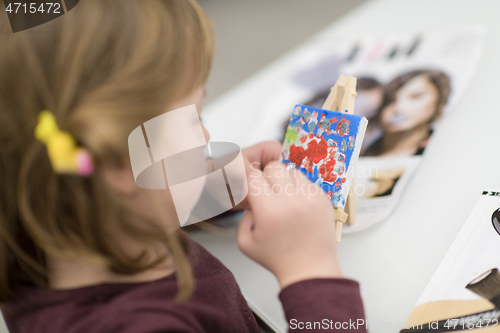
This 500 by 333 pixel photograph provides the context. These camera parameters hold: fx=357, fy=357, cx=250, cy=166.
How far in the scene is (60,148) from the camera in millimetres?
311

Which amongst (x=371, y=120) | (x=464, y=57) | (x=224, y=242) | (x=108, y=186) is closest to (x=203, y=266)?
(x=224, y=242)

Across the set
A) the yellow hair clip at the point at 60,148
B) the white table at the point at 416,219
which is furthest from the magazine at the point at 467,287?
the yellow hair clip at the point at 60,148

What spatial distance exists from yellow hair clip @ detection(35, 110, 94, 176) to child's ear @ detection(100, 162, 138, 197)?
0.02 m

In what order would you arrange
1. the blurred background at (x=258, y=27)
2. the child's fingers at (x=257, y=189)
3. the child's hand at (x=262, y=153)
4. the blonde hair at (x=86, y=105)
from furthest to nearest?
the blurred background at (x=258, y=27), the child's hand at (x=262, y=153), the child's fingers at (x=257, y=189), the blonde hair at (x=86, y=105)

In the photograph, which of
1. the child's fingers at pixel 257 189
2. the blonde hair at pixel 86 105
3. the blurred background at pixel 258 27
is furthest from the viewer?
the blurred background at pixel 258 27

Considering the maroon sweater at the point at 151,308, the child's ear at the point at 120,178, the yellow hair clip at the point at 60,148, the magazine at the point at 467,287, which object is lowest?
the magazine at the point at 467,287

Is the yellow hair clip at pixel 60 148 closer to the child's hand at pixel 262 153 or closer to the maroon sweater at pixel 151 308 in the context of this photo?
the maroon sweater at pixel 151 308

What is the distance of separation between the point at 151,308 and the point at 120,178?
127mm

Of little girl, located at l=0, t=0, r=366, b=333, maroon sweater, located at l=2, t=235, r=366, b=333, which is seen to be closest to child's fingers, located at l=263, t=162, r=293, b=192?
little girl, located at l=0, t=0, r=366, b=333

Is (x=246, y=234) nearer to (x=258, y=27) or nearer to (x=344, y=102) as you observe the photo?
(x=344, y=102)

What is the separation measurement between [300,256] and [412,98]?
42cm

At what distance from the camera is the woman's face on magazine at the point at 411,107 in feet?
2.08

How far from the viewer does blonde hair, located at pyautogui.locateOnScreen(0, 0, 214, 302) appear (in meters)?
0.30

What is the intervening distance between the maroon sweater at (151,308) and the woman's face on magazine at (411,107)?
1.15 feet
